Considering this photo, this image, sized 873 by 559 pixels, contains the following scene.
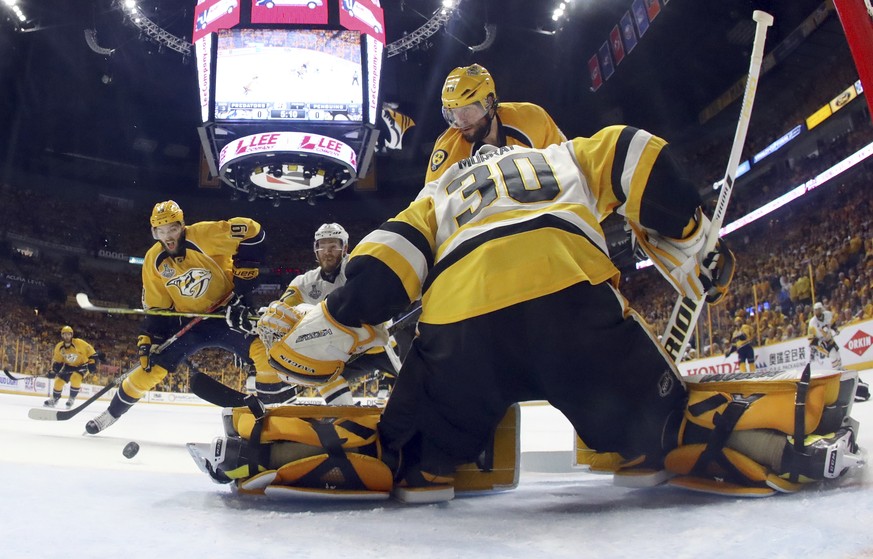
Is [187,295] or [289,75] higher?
[289,75]

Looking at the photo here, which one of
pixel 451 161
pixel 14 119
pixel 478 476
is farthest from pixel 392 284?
pixel 14 119

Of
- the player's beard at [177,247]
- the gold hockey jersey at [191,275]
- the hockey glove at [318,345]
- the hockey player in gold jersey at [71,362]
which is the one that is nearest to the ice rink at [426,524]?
the hockey glove at [318,345]

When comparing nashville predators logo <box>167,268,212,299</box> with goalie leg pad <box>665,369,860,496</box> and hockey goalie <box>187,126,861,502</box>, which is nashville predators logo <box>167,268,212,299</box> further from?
goalie leg pad <box>665,369,860,496</box>

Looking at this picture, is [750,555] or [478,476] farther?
[478,476]

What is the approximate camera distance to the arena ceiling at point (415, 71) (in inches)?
522

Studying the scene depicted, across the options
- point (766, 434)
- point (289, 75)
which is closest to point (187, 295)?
point (766, 434)

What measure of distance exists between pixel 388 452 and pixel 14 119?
19102mm

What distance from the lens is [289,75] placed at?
9.09m

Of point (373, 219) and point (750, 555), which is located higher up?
point (373, 219)

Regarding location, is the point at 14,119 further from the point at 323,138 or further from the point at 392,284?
the point at 392,284

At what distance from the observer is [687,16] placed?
41.9 ft

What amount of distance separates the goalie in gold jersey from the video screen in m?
7.80

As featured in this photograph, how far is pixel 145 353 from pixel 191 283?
57 cm

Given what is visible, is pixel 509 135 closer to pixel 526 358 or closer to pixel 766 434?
pixel 526 358
